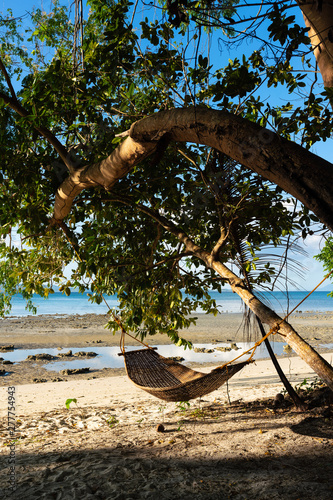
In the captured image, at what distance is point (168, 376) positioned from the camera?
11.6 ft

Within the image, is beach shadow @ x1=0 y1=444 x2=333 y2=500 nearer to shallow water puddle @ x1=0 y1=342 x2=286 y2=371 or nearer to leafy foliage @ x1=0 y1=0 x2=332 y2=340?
leafy foliage @ x1=0 y1=0 x2=332 y2=340

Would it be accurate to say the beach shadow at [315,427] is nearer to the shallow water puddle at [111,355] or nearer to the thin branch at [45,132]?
the thin branch at [45,132]

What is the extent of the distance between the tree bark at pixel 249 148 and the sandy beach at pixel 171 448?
1432mm

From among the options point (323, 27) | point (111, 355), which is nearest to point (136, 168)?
point (323, 27)

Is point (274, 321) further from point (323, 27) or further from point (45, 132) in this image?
point (45, 132)

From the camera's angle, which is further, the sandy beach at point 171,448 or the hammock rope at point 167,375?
the hammock rope at point 167,375

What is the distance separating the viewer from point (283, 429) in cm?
293

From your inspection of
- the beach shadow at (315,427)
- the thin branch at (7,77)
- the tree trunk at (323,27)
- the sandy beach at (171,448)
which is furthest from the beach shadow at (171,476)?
the thin branch at (7,77)

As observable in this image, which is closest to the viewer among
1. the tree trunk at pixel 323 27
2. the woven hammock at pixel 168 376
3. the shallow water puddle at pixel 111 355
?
the tree trunk at pixel 323 27

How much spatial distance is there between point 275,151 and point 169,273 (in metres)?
2.36

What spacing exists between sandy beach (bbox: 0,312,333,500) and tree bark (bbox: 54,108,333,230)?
143 cm

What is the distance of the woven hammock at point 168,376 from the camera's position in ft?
9.05

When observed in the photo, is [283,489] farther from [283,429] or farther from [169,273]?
[169,273]

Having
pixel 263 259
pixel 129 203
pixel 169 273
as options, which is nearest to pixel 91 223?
pixel 129 203
